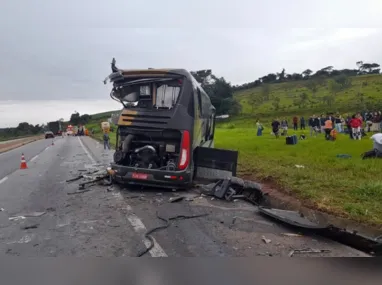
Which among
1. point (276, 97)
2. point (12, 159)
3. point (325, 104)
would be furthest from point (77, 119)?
point (12, 159)

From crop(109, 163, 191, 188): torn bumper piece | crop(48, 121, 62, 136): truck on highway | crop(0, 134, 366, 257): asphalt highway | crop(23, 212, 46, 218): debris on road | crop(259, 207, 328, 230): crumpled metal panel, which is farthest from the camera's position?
crop(48, 121, 62, 136): truck on highway

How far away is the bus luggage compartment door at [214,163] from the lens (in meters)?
8.88

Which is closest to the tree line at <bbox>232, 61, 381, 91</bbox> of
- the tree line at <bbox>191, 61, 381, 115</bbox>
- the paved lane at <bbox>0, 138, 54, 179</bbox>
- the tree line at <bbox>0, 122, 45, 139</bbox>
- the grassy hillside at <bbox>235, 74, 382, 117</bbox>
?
the tree line at <bbox>191, 61, 381, 115</bbox>

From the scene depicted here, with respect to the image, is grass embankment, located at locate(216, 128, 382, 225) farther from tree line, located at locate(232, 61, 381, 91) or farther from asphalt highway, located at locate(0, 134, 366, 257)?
tree line, located at locate(232, 61, 381, 91)

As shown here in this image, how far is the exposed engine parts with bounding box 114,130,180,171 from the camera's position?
847 centimetres

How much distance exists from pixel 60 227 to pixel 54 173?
7268 millimetres

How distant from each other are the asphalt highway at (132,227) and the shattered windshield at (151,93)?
207 cm

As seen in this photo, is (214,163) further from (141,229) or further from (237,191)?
(141,229)

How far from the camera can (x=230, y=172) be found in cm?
886

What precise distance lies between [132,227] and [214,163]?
3825 mm

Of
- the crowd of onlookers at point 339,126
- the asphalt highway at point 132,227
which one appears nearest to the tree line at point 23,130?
the crowd of onlookers at point 339,126

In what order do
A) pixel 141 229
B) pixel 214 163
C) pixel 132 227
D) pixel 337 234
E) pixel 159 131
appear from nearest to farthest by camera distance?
pixel 337 234 → pixel 141 229 → pixel 132 227 → pixel 159 131 → pixel 214 163

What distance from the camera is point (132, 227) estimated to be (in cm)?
557

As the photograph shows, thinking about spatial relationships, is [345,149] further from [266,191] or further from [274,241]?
[274,241]
